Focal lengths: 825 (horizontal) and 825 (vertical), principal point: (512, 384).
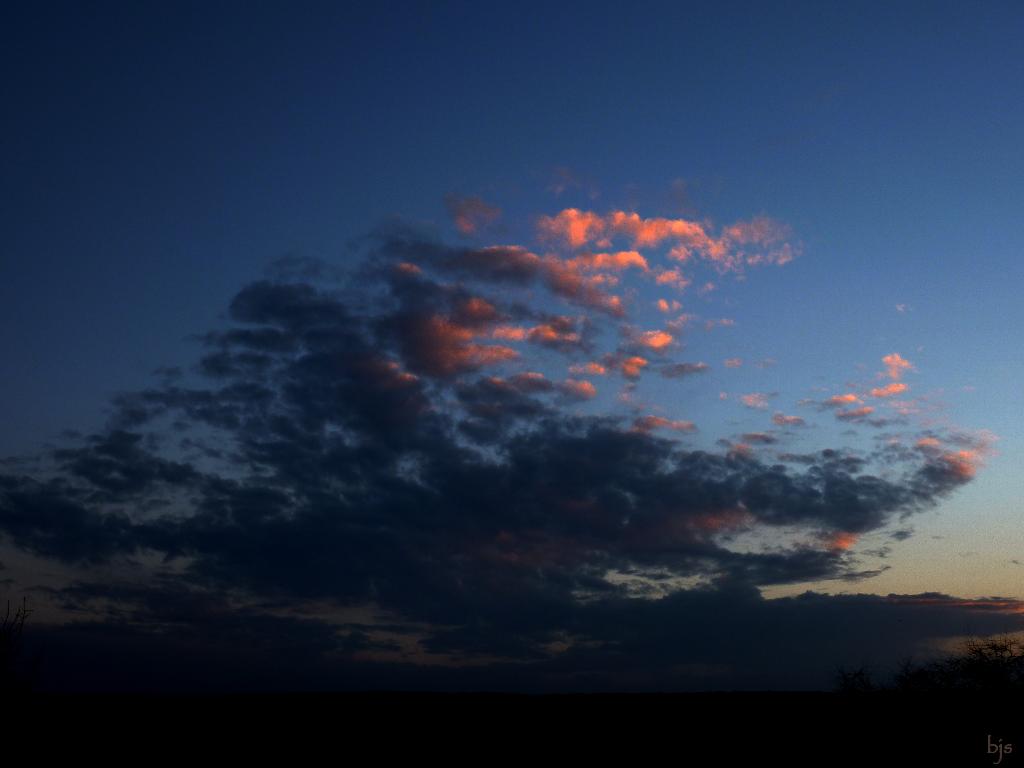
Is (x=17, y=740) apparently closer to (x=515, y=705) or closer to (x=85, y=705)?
(x=85, y=705)

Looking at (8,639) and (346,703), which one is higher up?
(8,639)

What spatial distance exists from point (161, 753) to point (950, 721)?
16405 millimetres

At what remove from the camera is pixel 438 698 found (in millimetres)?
21156

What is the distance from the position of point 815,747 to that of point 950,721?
3.80m

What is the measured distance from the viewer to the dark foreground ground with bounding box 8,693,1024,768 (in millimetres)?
15430

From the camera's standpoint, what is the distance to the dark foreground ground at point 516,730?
1543 cm

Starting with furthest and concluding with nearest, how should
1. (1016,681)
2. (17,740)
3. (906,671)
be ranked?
1. (906,671)
2. (1016,681)
3. (17,740)

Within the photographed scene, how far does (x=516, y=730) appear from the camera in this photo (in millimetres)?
17484

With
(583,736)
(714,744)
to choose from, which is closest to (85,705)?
(583,736)

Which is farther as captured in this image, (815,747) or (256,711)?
(256,711)

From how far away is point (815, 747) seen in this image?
16.9m

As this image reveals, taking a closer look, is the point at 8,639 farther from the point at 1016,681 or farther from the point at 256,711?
the point at 1016,681

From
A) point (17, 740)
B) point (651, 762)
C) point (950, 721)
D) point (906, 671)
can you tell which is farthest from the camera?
point (906, 671)

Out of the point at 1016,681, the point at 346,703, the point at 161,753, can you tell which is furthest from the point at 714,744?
the point at 1016,681
